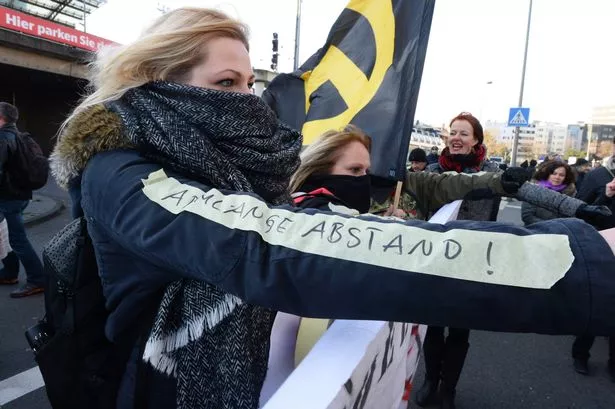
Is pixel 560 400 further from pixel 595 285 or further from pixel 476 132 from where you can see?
pixel 595 285

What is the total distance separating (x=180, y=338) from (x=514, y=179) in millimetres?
2373

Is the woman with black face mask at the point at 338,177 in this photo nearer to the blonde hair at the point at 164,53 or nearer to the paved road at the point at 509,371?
the blonde hair at the point at 164,53

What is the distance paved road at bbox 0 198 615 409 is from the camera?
311 cm

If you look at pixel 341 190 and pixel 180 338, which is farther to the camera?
pixel 341 190

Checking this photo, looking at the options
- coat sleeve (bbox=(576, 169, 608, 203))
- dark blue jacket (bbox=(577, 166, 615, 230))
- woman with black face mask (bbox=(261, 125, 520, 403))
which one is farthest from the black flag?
coat sleeve (bbox=(576, 169, 608, 203))

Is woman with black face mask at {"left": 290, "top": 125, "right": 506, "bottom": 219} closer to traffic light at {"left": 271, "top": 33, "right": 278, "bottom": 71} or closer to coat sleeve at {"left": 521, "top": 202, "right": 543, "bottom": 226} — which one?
coat sleeve at {"left": 521, "top": 202, "right": 543, "bottom": 226}

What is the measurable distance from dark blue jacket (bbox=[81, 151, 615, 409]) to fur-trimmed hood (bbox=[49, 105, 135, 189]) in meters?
0.12

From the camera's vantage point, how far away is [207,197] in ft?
2.71

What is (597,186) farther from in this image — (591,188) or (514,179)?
(514,179)

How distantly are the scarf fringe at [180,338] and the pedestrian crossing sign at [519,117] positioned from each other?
56.3ft

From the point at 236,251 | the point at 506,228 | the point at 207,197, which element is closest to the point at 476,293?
the point at 506,228

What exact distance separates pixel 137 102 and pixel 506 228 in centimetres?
83

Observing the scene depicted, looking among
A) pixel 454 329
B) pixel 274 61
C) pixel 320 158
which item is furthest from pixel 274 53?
pixel 320 158

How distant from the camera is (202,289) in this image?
1002 mm
